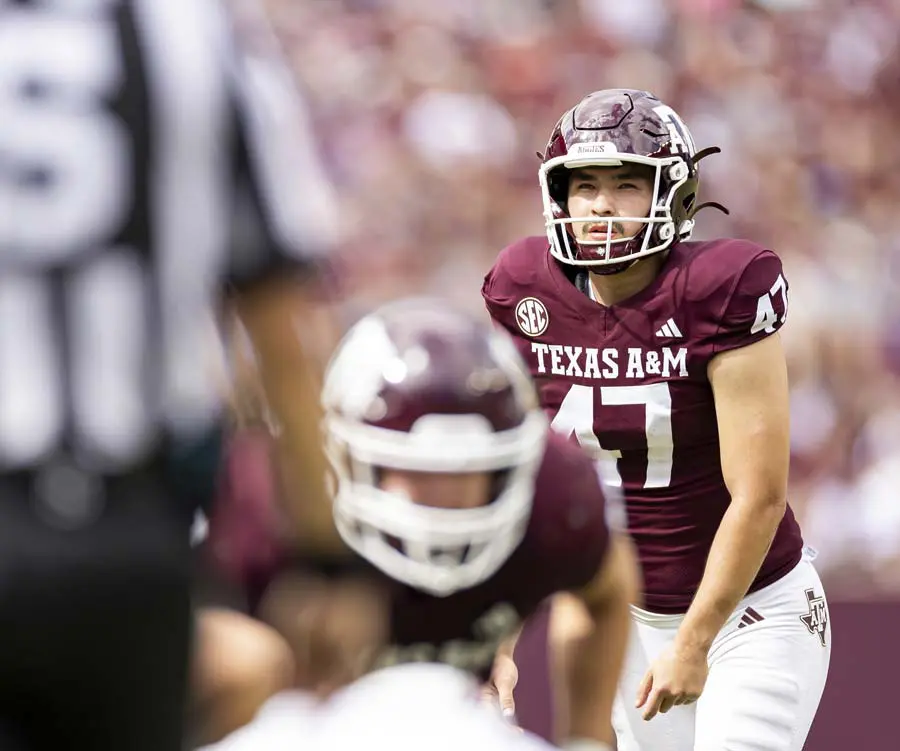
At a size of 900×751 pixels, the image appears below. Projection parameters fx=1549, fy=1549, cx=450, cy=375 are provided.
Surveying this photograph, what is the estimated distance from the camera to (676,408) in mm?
3172

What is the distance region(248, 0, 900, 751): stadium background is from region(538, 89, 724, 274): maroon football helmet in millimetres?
3802

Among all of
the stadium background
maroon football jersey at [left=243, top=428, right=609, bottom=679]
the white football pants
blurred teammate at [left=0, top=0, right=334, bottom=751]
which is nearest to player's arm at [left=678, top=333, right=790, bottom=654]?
the white football pants

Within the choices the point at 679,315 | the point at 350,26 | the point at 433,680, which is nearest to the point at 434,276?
the point at 350,26

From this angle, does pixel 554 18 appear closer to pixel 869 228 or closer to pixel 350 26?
pixel 350 26

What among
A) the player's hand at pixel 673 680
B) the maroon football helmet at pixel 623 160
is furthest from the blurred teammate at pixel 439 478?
the maroon football helmet at pixel 623 160

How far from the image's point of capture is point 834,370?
7074mm

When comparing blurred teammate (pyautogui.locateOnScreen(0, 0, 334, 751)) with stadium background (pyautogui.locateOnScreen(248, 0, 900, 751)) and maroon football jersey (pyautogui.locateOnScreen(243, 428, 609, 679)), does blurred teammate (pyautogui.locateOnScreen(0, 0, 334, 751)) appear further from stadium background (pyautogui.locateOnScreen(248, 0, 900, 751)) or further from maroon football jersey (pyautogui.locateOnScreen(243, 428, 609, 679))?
stadium background (pyautogui.locateOnScreen(248, 0, 900, 751))

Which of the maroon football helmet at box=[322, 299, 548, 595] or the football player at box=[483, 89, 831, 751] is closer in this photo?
the maroon football helmet at box=[322, 299, 548, 595]

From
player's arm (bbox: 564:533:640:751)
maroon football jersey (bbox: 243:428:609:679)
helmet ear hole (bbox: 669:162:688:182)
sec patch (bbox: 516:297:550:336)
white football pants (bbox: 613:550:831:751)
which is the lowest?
white football pants (bbox: 613:550:831:751)

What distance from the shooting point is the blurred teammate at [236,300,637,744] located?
2.05 m

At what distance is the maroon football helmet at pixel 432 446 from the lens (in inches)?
80.4

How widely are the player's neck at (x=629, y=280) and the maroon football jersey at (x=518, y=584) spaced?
1009 millimetres

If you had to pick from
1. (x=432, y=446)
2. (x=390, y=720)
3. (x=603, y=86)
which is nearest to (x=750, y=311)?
(x=432, y=446)

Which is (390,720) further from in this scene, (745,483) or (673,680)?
(745,483)
